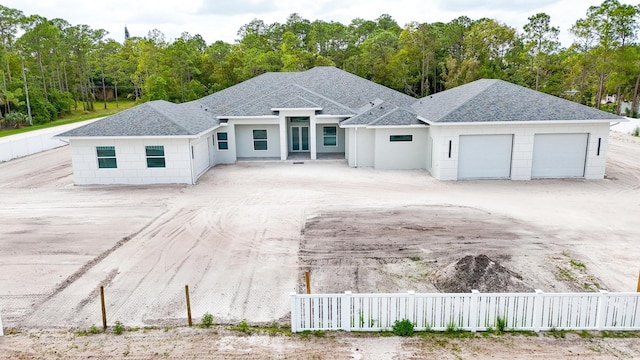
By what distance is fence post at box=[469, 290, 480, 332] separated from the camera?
821cm

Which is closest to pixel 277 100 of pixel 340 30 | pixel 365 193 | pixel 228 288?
pixel 365 193

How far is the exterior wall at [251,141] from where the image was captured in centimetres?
2680

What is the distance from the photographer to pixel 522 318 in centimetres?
830

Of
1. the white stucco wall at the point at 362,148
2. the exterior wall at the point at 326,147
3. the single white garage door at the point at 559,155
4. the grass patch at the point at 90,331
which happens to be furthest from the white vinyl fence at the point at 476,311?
the exterior wall at the point at 326,147

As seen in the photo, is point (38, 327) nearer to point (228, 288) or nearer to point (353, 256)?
point (228, 288)

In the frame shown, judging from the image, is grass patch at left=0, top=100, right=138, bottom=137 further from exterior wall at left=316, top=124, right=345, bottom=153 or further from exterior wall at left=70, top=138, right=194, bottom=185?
exterior wall at left=316, top=124, right=345, bottom=153

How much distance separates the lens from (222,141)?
26.1m

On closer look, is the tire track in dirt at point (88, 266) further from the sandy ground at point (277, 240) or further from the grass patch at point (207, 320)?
the grass patch at point (207, 320)

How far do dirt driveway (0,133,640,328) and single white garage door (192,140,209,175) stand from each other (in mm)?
1153

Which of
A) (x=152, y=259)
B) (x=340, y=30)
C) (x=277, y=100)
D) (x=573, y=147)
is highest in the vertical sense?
(x=340, y=30)

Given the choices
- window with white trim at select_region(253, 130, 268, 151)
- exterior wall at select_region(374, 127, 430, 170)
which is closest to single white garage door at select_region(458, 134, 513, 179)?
exterior wall at select_region(374, 127, 430, 170)

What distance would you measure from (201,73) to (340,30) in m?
23.6

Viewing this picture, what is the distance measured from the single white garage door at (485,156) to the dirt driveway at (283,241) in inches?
26.9

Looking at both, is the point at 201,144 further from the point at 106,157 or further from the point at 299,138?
the point at 299,138
